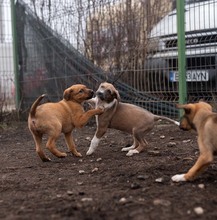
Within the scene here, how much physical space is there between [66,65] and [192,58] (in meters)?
3.45

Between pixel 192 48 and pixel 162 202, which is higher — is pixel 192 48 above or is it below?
above

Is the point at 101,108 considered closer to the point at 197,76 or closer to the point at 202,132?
the point at 202,132

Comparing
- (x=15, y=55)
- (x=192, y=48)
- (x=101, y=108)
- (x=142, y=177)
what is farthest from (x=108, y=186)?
(x=15, y=55)

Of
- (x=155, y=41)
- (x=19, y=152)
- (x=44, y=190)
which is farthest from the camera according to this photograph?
(x=155, y=41)

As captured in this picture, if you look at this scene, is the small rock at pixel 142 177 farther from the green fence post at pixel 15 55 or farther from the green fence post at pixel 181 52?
the green fence post at pixel 15 55

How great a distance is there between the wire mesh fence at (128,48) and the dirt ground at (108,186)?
6.56 ft

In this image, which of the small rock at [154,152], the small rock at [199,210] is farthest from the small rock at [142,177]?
the small rock at [154,152]

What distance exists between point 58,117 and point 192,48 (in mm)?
3750

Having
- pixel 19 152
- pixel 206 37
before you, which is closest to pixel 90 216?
pixel 19 152

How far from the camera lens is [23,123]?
11078 mm

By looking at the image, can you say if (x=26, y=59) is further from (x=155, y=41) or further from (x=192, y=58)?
(x=192, y=58)

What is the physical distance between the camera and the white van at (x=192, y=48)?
327 inches

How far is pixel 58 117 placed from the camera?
5969 millimetres

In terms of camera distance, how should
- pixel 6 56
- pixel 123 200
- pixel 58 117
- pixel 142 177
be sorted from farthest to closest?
pixel 6 56 → pixel 58 117 → pixel 142 177 → pixel 123 200
